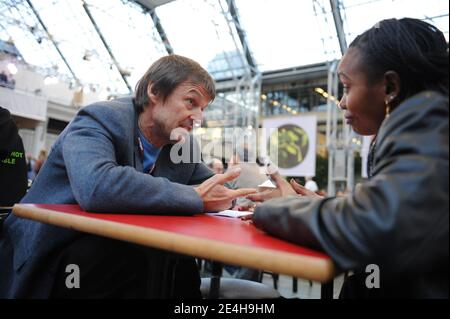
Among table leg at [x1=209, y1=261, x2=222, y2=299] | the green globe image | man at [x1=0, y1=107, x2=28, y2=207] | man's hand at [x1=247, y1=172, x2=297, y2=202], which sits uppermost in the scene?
man at [x1=0, y1=107, x2=28, y2=207]

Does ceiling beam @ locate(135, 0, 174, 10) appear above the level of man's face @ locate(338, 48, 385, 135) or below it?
above

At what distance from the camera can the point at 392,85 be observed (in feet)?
2.54

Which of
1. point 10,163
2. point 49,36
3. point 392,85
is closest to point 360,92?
point 392,85

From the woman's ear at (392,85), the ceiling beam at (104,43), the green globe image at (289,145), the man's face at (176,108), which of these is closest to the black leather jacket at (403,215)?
the woman's ear at (392,85)

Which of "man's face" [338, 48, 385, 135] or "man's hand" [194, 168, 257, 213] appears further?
"man's hand" [194, 168, 257, 213]

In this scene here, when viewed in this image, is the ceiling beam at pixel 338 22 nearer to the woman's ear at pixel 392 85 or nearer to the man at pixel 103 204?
the man at pixel 103 204

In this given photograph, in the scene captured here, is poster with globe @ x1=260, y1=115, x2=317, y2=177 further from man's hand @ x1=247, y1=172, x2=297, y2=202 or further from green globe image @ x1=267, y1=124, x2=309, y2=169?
man's hand @ x1=247, y1=172, x2=297, y2=202

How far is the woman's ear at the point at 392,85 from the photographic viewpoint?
760 millimetres

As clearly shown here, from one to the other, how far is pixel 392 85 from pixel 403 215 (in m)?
0.37

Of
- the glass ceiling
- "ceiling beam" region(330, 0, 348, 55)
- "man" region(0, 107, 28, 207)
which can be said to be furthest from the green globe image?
"man" region(0, 107, 28, 207)

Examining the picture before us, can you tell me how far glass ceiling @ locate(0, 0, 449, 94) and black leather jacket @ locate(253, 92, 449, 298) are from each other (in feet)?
26.3

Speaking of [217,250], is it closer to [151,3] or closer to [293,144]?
[293,144]

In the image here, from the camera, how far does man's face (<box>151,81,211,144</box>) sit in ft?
4.43

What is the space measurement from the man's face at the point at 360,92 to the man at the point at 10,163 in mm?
1697
